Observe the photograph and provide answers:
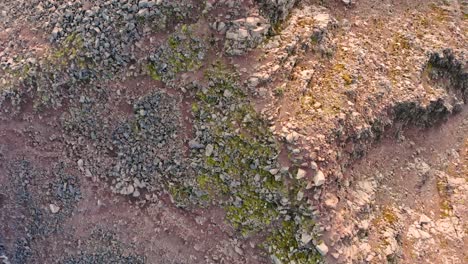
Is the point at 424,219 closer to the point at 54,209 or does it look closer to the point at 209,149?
the point at 209,149

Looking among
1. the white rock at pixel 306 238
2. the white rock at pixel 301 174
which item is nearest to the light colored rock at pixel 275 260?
the white rock at pixel 306 238

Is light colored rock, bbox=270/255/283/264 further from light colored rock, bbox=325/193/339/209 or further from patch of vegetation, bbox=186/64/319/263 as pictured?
light colored rock, bbox=325/193/339/209

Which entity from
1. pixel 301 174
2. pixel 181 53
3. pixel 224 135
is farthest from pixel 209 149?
pixel 181 53

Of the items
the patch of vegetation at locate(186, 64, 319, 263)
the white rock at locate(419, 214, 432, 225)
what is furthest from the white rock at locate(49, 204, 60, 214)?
the white rock at locate(419, 214, 432, 225)

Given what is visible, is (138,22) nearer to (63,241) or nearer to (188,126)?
(188,126)

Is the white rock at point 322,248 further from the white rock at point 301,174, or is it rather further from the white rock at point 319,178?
the white rock at point 301,174

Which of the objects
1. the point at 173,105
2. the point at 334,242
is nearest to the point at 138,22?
the point at 173,105
